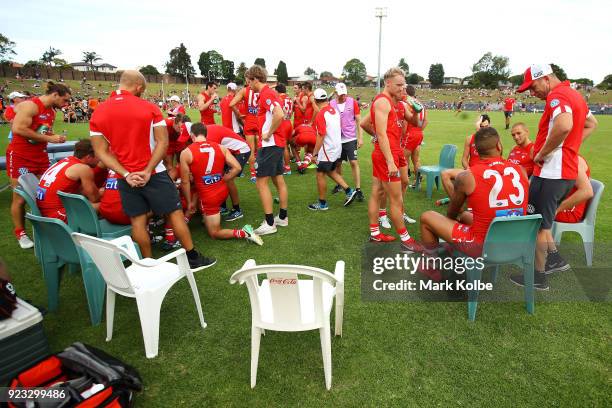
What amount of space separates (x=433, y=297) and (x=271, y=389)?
177 centimetres

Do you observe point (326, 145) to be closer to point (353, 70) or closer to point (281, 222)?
point (281, 222)

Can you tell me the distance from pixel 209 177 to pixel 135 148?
1.41 m

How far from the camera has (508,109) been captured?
19.7m

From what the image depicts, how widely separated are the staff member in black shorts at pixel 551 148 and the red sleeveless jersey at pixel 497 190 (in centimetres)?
64

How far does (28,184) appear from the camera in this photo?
151 inches

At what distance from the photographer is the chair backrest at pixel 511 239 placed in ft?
8.80

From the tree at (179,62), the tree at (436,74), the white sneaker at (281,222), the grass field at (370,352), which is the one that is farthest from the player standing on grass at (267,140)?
the tree at (436,74)

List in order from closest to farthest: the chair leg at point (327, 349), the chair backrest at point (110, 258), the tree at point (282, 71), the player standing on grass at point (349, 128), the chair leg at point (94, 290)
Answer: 1. the chair leg at point (327, 349)
2. the chair backrest at point (110, 258)
3. the chair leg at point (94, 290)
4. the player standing on grass at point (349, 128)
5. the tree at point (282, 71)

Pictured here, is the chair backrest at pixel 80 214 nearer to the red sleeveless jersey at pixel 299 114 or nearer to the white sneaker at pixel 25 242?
the white sneaker at pixel 25 242

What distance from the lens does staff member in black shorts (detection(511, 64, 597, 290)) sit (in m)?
3.17

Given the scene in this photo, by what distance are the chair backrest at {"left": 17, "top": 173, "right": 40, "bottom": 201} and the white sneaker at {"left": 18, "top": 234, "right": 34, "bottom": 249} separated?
104 centimetres

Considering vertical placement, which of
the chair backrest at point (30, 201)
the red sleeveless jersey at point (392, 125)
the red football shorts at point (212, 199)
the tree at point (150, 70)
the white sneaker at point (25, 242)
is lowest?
the white sneaker at point (25, 242)

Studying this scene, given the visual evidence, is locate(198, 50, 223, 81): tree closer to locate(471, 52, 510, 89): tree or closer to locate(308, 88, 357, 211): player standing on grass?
locate(471, 52, 510, 89): tree

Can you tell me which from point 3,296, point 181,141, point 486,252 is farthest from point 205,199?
point 486,252
